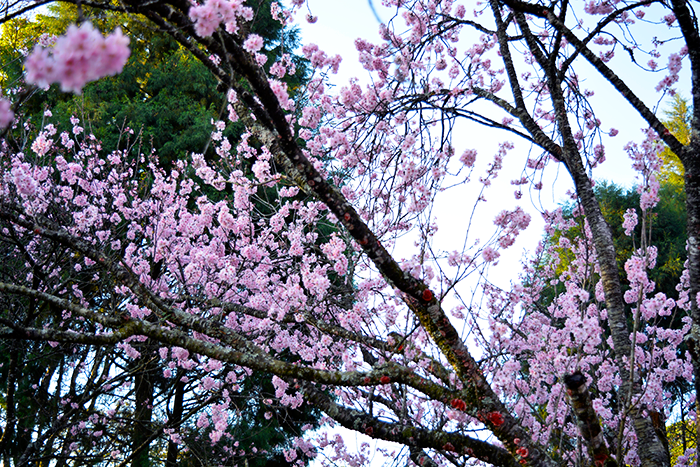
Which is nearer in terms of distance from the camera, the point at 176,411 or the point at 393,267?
the point at 393,267

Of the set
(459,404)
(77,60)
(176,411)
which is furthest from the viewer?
(176,411)

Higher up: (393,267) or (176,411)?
(176,411)

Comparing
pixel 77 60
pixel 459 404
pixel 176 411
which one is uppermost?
pixel 176 411

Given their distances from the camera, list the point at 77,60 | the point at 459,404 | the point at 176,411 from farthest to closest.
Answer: the point at 176,411 < the point at 459,404 < the point at 77,60

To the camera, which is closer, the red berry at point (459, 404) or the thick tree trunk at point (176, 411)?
the red berry at point (459, 404)

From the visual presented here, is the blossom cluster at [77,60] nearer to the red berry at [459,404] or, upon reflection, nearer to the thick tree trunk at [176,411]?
the red berry at [459,404]

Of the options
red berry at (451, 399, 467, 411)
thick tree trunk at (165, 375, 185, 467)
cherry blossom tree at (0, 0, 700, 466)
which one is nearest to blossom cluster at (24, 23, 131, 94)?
cherry blossom tree at (0, 0, 700, 466)

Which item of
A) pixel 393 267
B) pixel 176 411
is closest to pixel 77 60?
pixel 393 267

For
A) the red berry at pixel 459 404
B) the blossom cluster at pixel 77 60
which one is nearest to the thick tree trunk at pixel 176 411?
the red berry at pixel 459 404

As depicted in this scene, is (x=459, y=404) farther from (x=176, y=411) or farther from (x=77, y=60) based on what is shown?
(x=176, y=411)

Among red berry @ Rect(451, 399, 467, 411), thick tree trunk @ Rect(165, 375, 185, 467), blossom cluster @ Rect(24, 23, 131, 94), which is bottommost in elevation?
red berry @ Rect(451, 399, 467, 411)

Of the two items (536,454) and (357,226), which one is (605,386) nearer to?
(536,454)

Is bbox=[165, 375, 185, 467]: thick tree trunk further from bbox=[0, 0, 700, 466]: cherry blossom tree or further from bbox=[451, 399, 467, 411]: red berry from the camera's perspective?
bbox=[451, 399, 467, 411]: red berry

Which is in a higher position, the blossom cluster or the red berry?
the blossom cluster
